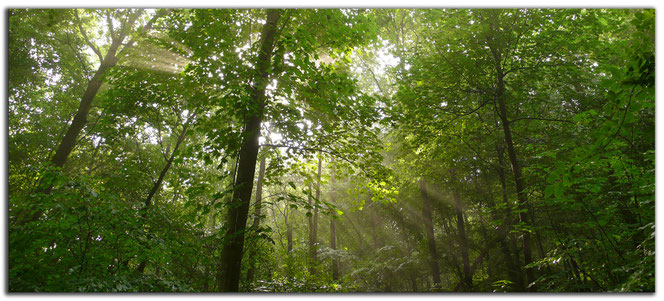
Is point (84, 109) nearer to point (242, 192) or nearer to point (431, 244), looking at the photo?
point (242, 192)

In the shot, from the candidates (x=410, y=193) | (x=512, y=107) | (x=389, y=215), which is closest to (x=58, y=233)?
(x=512, y=107)

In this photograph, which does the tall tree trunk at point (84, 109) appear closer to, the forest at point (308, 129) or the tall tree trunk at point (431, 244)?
the forest at point (308, 129)

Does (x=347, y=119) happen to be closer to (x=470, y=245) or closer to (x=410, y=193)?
(x=410, y=193)

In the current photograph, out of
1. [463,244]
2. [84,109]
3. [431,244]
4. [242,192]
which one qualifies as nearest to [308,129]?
[242,192]

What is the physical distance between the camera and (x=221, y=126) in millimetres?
4156

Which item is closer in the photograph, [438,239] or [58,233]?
[58,233]

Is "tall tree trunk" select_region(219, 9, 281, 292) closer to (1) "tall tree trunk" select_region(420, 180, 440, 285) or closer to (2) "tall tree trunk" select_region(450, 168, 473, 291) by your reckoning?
(1) "tall tree trunk" select_region(420, 180, 440, 285)

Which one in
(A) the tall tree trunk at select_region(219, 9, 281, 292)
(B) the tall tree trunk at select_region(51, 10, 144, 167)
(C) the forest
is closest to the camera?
(C) the forest

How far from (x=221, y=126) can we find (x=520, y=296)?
3.86 meters

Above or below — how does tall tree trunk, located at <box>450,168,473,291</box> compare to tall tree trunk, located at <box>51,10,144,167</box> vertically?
below

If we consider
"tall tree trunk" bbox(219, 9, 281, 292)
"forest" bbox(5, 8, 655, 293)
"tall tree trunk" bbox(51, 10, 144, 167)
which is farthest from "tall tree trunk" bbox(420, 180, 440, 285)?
"tall tree trunk" bbox(51, 10, 144, 167)

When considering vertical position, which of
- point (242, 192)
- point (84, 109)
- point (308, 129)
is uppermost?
point (84, 109)

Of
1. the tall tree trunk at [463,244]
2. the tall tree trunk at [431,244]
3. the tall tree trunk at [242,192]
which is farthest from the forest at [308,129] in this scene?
the tall tree trunk at [431,244]

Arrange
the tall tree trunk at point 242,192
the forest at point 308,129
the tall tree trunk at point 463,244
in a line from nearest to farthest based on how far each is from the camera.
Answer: the forest at point 308,129
the tall tree trunk at point 242,192
the tall tree trunk at point 463,244
